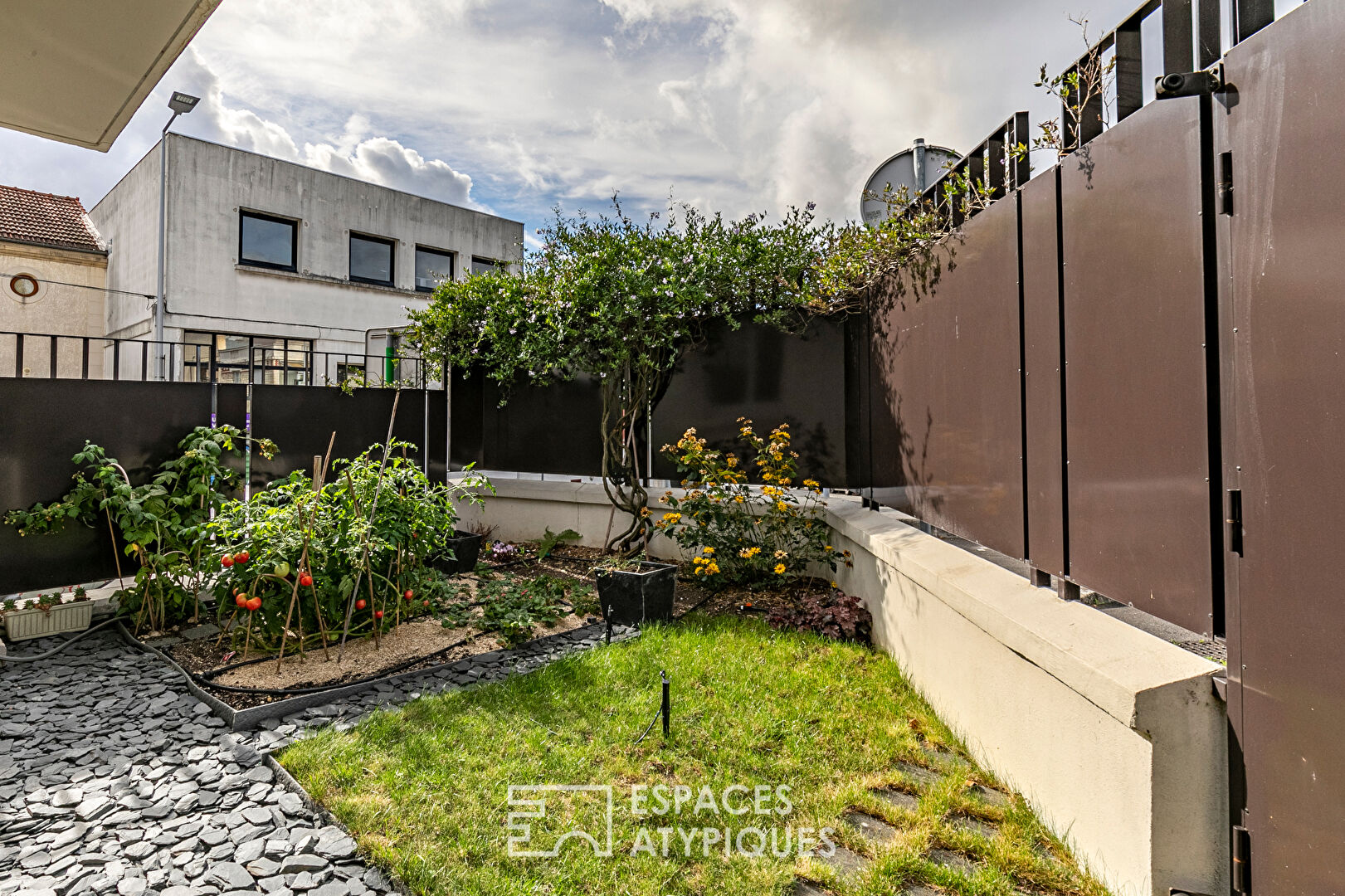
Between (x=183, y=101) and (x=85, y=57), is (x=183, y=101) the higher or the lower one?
the higher one

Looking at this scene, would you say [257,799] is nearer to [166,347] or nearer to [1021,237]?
[1021,237]

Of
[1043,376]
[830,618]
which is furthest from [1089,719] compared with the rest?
[830,618]

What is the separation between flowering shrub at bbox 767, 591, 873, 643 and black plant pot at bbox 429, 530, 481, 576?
320cm

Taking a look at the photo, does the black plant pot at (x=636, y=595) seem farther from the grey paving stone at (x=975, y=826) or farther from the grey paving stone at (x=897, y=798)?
the grey paving stone at (x=975, y=826)

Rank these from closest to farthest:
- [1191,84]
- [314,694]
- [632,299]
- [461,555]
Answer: [1191,84], [314,694], [632,299], [461,555]

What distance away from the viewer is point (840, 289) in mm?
5426

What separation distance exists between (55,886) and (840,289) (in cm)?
544

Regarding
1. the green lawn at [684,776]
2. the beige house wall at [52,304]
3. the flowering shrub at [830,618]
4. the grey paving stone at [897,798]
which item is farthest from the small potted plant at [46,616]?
the beige house wall at [52,304]

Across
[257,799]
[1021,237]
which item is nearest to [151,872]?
[257,799]

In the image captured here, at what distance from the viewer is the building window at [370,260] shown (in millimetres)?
15344

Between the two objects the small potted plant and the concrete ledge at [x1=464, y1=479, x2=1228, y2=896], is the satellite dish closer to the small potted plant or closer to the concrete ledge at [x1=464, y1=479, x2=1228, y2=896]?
the concrete ledge at [x1=464, y1=479, x2=1228, y2=896]

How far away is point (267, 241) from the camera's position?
1397 centimetres

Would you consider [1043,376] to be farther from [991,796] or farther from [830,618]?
[830,618]

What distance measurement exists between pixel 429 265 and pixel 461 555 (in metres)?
12.4
